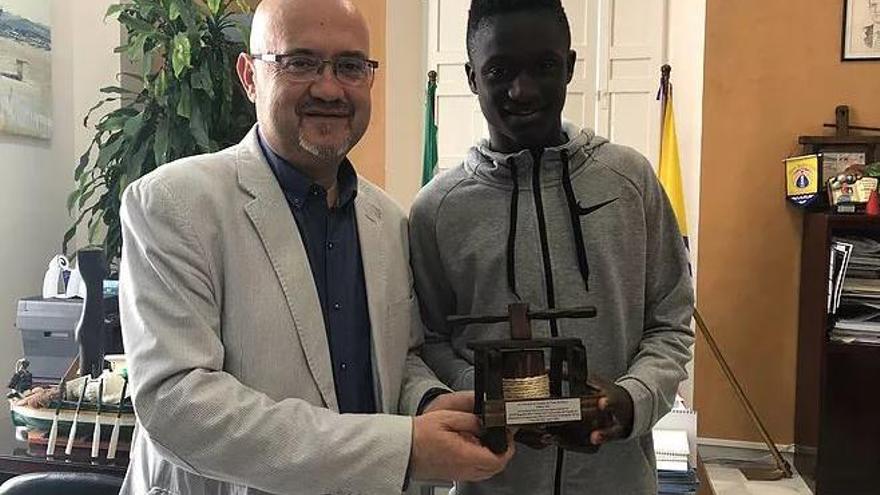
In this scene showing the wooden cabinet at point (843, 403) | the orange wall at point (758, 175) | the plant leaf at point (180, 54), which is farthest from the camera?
the orange wall at point (758, 175)

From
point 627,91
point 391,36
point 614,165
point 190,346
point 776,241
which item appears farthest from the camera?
point 627,91

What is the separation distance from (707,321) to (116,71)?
286 cm

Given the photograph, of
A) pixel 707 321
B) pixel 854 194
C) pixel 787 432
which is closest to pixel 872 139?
pixel 854 194

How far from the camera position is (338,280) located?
1.23m

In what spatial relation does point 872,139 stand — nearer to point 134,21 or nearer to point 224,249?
point 134,21

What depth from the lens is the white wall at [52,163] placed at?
3.11 m

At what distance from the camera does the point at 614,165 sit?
1330 millimetres

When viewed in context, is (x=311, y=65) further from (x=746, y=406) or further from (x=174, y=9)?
(x=746, y=406)

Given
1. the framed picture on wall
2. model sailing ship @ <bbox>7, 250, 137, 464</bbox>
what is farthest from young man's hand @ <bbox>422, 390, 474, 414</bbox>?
the framed picture on wall

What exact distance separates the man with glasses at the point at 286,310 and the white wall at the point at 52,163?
7.28 feet

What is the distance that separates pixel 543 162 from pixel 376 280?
0.33 m

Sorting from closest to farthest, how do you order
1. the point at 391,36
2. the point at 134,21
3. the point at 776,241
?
the point at 391,36 < the point at 134,21 < the point at 776,241

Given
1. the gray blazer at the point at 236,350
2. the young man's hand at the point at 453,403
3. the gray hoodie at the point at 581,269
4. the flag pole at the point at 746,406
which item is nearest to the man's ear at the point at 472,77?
the gray hoodie at the point at 581,269

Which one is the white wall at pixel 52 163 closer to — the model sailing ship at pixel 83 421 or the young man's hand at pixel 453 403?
the model sailing ship at pixel 83 421
